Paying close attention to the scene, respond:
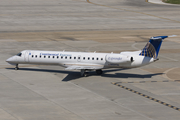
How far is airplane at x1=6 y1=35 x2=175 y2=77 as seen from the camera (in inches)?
1768

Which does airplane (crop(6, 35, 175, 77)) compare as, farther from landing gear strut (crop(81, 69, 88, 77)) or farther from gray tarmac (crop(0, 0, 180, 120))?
gray tarmac (crop(0, 0, 180, 120))

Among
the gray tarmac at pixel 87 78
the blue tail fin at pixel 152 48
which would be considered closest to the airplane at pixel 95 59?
the blue tail fin at pixel 152 48

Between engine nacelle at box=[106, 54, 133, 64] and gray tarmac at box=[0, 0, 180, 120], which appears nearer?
gray tarmac at box=[0, 0, 180, 120]

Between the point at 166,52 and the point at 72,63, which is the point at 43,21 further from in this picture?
the point at 72,63

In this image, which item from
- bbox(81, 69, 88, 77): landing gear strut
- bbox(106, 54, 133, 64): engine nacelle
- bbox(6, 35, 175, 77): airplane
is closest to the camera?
bbox(106, 54, 133, 64): engine nacelle

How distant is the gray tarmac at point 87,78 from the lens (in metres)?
34.0

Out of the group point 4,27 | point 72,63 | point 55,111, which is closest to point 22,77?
point 72,63

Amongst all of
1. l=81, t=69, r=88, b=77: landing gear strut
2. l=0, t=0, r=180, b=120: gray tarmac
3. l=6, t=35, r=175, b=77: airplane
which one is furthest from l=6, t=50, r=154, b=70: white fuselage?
l=0, t=0, r=180, b=120: gray tarmac

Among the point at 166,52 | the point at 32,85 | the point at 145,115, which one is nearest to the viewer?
the point at 145,115

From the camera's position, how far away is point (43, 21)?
94.8 m

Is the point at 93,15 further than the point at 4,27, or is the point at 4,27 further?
the point at 93,15

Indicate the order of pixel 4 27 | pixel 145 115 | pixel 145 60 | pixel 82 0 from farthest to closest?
pixel 82 0, pixel 4 27, pixel 145 60, pixel 145 115

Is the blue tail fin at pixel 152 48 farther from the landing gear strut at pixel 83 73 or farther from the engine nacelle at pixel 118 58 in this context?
the landing gear strut at pixel 83 73

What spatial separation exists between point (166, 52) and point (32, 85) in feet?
96.6
